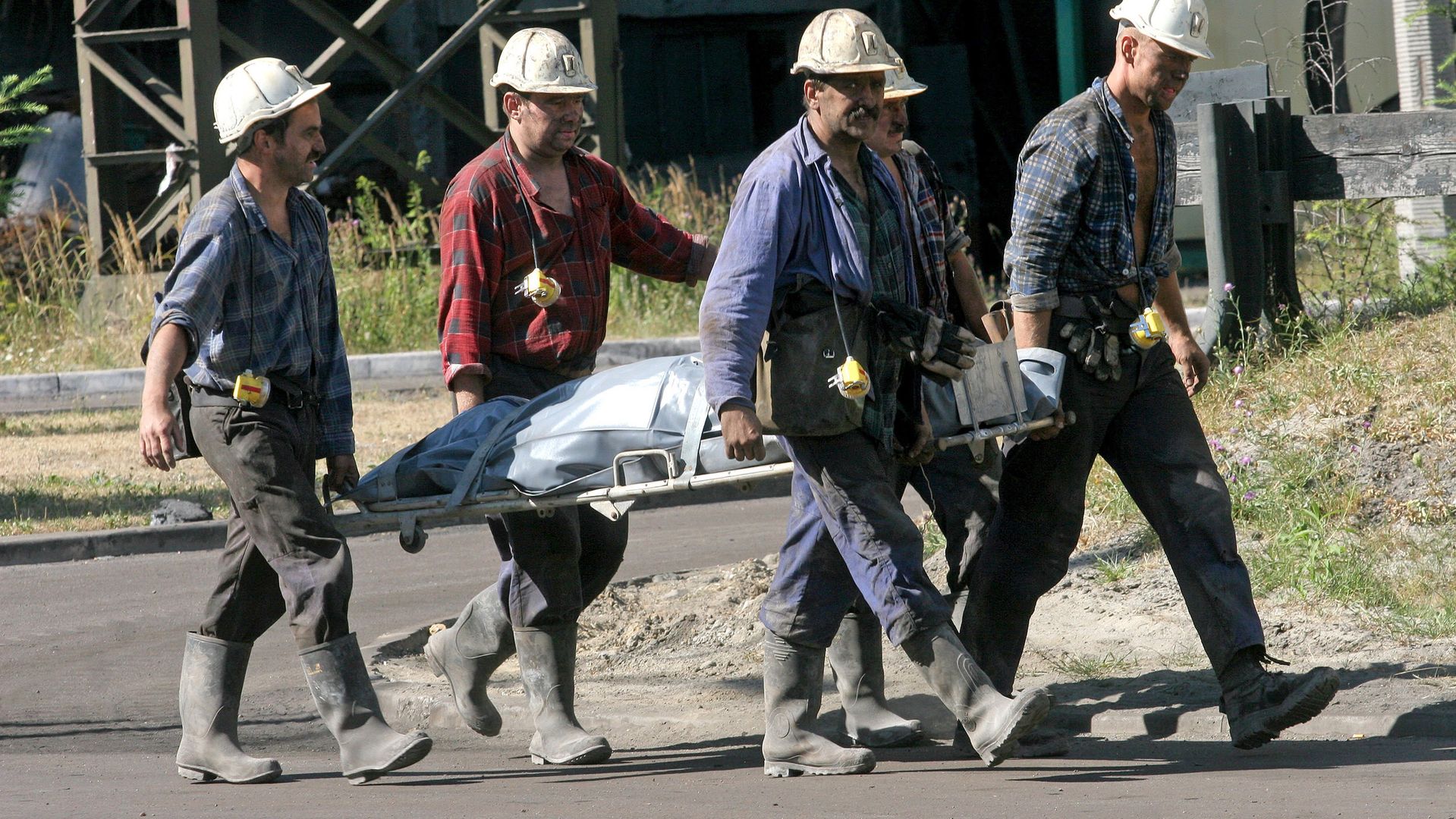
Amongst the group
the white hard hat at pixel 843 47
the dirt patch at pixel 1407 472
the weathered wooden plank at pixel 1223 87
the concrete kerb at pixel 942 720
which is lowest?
the concrete kerb at pixel 942 720

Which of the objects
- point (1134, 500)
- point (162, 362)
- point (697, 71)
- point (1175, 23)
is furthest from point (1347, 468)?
point (697, 71)

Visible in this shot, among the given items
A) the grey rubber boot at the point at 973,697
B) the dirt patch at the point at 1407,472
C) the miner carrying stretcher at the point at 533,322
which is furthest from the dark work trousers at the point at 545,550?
the dirt patch at the point at 1407,472

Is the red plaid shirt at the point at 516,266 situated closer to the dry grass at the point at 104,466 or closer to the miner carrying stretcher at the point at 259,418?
the miner carrying stretcher at the point at 259,418

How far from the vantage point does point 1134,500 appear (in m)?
5.04

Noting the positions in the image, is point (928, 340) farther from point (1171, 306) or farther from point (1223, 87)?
point (1223, 87)

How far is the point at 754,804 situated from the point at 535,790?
0.67m

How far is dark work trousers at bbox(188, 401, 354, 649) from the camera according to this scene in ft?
16.2

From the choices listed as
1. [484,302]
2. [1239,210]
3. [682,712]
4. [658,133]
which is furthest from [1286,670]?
[658,133]

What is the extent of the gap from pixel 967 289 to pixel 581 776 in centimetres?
203

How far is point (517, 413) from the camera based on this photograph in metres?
5.08

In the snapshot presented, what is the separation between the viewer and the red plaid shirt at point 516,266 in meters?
5.29

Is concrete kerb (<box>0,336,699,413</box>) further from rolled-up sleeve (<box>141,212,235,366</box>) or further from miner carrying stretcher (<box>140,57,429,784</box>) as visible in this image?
rolled-up sleeve (<box>141,212,235,366</box>)

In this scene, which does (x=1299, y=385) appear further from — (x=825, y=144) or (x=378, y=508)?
(x=378, y=508)

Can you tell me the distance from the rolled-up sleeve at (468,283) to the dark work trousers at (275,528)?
51cm
